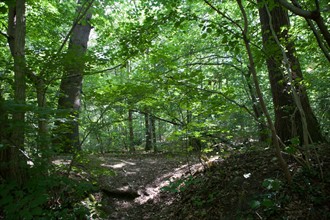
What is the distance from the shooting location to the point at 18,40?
133 inches

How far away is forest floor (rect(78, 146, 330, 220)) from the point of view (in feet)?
10.4

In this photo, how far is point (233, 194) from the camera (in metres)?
3.98

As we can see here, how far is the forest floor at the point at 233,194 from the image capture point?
3.16 metres

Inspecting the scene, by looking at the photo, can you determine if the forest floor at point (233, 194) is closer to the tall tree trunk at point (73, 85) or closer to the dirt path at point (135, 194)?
the dirt path at point (135, 194)

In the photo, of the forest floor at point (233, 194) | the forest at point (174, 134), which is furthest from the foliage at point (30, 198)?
the forest floor at point (233, 194)

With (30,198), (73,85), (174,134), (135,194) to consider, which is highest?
(73,85)

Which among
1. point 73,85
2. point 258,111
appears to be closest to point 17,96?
point 73,85

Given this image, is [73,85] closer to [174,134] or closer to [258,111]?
[174,134]

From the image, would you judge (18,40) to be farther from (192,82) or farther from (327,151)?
(327,151)

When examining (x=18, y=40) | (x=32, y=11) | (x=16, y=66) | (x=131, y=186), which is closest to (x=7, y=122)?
(x=16, y=66)

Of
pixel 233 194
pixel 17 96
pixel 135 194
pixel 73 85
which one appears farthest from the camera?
pixel 73 85

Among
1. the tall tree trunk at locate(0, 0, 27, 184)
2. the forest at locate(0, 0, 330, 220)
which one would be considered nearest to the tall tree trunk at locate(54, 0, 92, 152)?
the forest at locate(0, 0, 330, 220)

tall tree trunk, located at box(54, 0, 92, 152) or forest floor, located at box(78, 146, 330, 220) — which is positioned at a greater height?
tall tree trunk, located at box(54, 0, 92, 152)

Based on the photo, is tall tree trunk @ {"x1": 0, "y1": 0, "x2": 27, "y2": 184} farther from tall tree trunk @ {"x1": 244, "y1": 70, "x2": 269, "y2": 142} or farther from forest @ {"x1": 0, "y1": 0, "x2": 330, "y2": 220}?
tall tree trunk @ {"x1": 244, "y1": 70, "x2": 269, "y2": 142}
